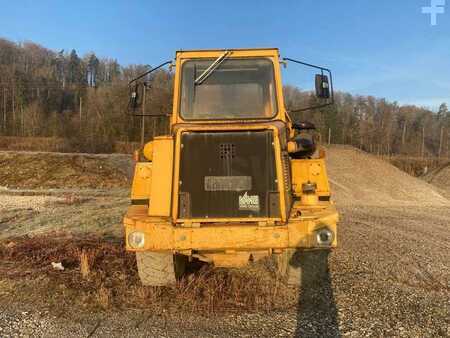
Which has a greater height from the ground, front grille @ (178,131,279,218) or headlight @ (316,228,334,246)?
front grille @ (178,131,279,218)

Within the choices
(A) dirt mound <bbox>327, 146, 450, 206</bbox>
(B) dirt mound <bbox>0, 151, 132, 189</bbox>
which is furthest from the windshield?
(B) dirt mound <bbox>0, 151, 132, 189</bbox>

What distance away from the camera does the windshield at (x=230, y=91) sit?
5.73 meters

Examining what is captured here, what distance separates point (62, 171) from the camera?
2727 centimetres

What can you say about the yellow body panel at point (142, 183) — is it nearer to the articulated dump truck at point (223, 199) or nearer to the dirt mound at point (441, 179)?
the articulated dump truck at point (223, 199)

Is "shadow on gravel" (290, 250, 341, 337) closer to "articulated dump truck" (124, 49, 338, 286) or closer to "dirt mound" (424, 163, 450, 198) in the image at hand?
"articulated dump truck" (124, 49, 338, 286)

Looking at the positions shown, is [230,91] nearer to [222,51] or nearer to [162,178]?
[222,51]

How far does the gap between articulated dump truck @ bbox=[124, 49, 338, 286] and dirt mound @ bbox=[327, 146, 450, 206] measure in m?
15.0

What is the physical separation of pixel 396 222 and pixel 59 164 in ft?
72.3

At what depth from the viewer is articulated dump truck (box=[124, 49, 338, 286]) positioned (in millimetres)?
4664

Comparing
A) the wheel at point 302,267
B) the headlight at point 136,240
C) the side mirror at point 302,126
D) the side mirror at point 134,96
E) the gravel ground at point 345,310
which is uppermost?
the side mirror at point 134,96

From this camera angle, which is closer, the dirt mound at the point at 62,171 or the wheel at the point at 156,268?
the wheel at the point at 156,268

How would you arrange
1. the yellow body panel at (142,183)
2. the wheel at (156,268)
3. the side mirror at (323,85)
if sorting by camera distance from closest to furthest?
the wheel at (156,268) → the yellow body panel at (142,183) → the side mirror at (323,85)

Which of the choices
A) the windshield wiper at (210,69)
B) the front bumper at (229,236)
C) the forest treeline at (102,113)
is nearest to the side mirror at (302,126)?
the windshield wiper at (210,69)

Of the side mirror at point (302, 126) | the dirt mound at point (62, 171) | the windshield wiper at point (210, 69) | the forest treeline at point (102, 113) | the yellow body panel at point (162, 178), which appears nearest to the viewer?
the yellow body panel at point (162, 178)
